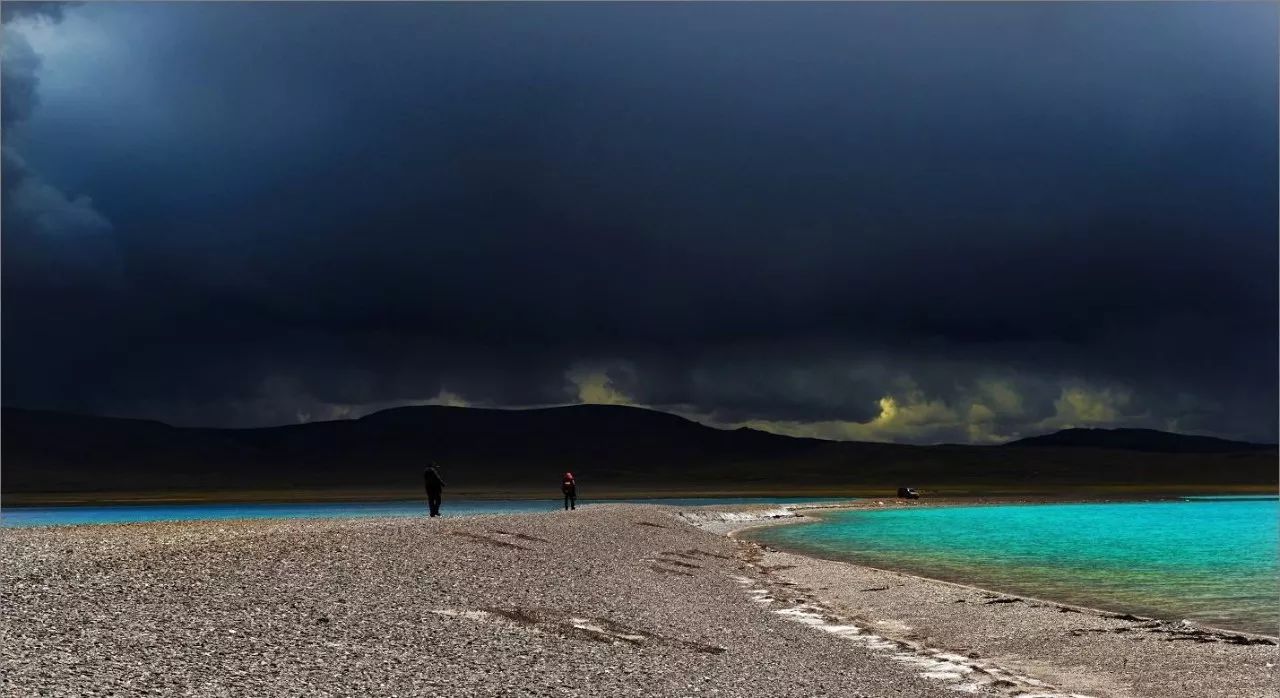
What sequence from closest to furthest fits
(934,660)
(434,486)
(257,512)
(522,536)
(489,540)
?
(934,660)
(489,540)
(522,536)
(434,486)
(257,512)

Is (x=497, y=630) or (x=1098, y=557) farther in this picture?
(x=1098, y=557)

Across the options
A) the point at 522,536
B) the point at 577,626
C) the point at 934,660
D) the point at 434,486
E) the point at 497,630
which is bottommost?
the point at 934,660

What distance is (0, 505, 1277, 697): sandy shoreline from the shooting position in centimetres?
1597

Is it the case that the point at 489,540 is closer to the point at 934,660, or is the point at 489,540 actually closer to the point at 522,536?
the point at 522,536

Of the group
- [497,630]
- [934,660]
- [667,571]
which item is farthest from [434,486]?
[934,660]

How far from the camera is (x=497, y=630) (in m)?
20.5

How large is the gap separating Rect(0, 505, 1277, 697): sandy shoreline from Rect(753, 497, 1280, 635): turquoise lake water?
15.3ft

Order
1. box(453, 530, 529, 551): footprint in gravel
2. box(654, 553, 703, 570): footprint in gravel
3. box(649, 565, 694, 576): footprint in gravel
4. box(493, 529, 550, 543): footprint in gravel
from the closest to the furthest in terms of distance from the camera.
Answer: box(649, 565, 694, 576): footprint in gravel → box(453, 530, 529, 551): footprint in gravel → box(654, 553, 703, 570): footprint in gravel → box(493, 529, 550, 543): footprint in gravel

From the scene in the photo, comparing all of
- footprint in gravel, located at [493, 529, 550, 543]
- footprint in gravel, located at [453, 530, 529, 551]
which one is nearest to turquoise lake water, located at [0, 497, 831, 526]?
footprint in gravel, located at [493, 529, 550, 543]

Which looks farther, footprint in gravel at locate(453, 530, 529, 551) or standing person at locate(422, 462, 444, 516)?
standing person at locate(422, 462, 444, 516)

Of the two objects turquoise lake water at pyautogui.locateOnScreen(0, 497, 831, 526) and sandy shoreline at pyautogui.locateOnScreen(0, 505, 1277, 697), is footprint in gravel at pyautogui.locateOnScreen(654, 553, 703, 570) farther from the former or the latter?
turquoise lake water at pyautogui.locateOnScreen(0, 497, 831, 526)

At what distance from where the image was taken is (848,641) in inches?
954

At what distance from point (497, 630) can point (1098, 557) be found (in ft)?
133

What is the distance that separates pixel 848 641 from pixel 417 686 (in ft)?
40.2
